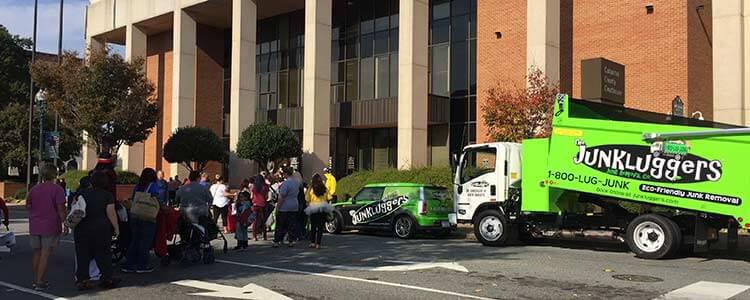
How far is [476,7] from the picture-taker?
30.1 m

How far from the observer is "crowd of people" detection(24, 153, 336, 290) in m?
8.98

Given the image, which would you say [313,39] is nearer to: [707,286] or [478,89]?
[478,89]

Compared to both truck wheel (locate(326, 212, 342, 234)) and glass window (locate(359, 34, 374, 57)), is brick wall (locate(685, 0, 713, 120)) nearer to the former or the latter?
truck wheel (locate(326, 212, 342, 234))

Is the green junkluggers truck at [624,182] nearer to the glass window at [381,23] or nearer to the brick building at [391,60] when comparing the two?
the brick building at [391,60]

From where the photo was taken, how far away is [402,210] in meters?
17.1

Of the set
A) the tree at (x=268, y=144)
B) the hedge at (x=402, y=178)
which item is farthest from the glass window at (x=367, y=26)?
the hedge at (x=402, y=178)

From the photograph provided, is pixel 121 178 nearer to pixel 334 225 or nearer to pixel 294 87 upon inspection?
pixel 294 87

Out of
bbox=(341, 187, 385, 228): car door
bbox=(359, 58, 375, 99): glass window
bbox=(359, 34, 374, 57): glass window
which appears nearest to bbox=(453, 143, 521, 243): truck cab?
bbox=(341, 187, 385, 228): car door

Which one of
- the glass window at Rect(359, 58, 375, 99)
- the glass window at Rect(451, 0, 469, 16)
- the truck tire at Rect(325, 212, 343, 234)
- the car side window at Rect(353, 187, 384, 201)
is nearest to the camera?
the car side window at Rect(353, 187, 384, 201)

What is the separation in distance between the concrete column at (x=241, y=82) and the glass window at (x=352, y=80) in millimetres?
4786

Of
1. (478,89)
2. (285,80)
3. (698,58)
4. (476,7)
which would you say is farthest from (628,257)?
(285,80)

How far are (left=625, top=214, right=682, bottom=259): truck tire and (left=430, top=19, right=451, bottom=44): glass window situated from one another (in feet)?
64.3

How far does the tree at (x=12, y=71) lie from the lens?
54.2 metres

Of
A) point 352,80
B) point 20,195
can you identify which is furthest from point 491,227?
point 20,195
